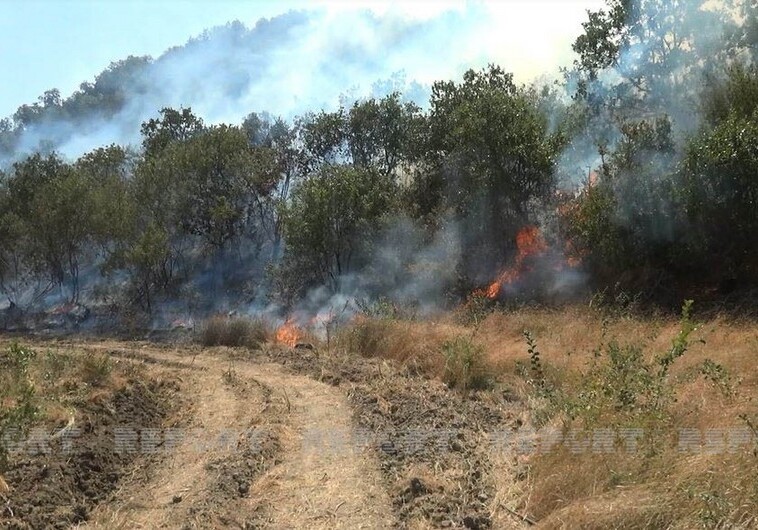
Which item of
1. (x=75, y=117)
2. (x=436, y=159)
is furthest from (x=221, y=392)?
(x=75, y=117)

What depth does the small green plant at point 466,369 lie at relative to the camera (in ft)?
31.5

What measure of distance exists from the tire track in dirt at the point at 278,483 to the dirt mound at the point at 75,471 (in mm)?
263

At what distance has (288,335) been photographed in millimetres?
16562

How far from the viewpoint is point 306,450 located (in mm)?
6840

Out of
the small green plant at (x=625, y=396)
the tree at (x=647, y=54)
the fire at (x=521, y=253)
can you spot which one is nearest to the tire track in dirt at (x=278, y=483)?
the small green plant at (x=625, y=396)

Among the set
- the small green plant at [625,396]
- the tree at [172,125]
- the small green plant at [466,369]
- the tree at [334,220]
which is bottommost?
the small green plant at [466,369]

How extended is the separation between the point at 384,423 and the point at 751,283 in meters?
11.0

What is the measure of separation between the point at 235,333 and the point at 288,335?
1.33 meters

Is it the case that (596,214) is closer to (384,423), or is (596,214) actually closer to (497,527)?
(384,423)

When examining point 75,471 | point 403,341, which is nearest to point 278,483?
point 75,471

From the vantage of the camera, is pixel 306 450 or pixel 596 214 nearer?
pixel 306 450

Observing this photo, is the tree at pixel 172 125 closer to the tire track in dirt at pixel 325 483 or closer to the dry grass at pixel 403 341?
the dry grass at pixel 403 341

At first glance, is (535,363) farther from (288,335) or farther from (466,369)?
(288,335)

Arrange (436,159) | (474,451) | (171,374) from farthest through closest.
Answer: (436,159) → (171,374) → (474,451)
